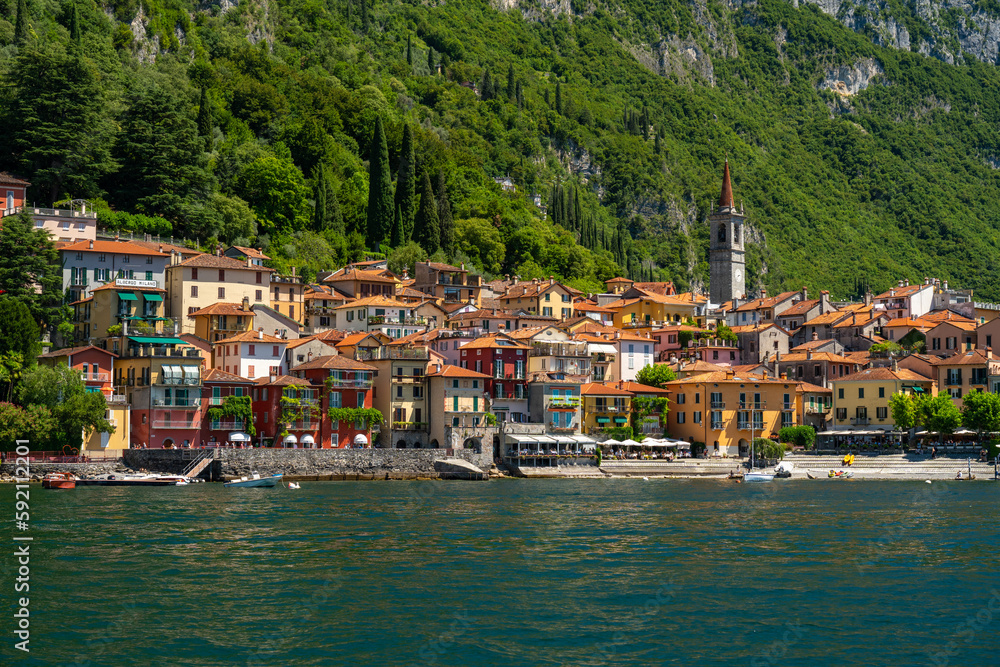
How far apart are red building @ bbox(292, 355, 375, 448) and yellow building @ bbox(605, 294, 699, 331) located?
127 ft

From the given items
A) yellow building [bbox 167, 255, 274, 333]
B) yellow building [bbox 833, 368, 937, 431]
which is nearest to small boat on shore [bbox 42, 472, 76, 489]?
yellow building [bbox 167, 255, 274, 333]

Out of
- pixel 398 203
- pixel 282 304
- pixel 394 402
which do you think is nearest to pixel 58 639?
pixel 394 402

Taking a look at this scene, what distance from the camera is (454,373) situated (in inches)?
3346

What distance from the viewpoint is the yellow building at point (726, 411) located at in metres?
92.4

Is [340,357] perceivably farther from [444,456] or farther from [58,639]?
[58,639]

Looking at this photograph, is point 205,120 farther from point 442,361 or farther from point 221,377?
point 221,377

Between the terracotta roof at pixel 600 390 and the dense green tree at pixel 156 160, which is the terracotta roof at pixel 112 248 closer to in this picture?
the dense green tree at pixel 156 160

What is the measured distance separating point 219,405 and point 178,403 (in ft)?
8.82

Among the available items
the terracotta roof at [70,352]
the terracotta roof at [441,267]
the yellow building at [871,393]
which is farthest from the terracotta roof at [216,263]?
the yellow building at [871,393]

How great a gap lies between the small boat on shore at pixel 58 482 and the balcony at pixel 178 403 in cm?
1053

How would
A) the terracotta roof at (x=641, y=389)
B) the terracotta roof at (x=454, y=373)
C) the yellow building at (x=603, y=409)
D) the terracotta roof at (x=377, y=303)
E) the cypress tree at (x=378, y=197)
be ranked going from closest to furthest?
1. the terracotta roof at (x=454, y=373)
2. the yellow building at (x=603, y=409)
3. the terracotta roof at (x=641, y=389)
4. the terracotta roof at (x=377, y=303)
5. the cypress tree at (x=378, y=197)

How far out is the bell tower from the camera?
15512 cm

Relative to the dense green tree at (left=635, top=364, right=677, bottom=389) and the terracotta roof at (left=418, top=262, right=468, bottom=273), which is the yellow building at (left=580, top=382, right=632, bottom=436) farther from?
the terracotta roof at (left=418, top=262, right=468, bottom=273)

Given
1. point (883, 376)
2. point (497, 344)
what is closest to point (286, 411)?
point (497, 344)
